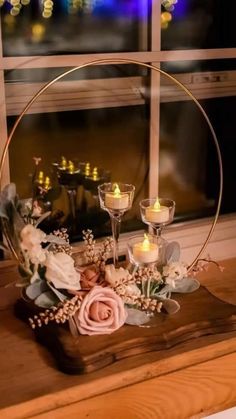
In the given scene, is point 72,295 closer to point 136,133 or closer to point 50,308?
point 50,308

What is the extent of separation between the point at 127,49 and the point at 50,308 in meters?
0.71

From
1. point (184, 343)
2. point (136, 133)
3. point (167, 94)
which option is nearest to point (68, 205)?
point (136, 133)

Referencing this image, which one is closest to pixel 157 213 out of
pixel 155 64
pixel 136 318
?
pixel 136 318

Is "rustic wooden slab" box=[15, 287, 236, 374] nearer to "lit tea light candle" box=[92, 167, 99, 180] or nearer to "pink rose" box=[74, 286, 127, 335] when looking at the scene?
"pink rose" box=[74, 286, 127, 335]

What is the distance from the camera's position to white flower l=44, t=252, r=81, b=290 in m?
1.23

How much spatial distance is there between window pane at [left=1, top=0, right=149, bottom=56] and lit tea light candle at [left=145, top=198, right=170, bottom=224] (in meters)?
0.43

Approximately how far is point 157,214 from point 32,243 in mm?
321

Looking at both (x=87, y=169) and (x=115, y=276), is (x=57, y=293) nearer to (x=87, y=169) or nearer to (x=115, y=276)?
(x=115, y=276)

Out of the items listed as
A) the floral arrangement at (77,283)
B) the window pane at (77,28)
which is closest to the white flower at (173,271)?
the floral arrangement at (77,283)

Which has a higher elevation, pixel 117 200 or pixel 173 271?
pixel 117 200

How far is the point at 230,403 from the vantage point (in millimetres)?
1373

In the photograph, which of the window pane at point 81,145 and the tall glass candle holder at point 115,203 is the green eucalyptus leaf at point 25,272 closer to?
the tall glass candle holder at point 115,203

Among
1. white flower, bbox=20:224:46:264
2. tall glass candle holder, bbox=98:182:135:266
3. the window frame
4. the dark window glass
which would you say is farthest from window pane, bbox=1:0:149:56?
white flower, bbox=20:224:46:264

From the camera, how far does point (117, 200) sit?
142cm
